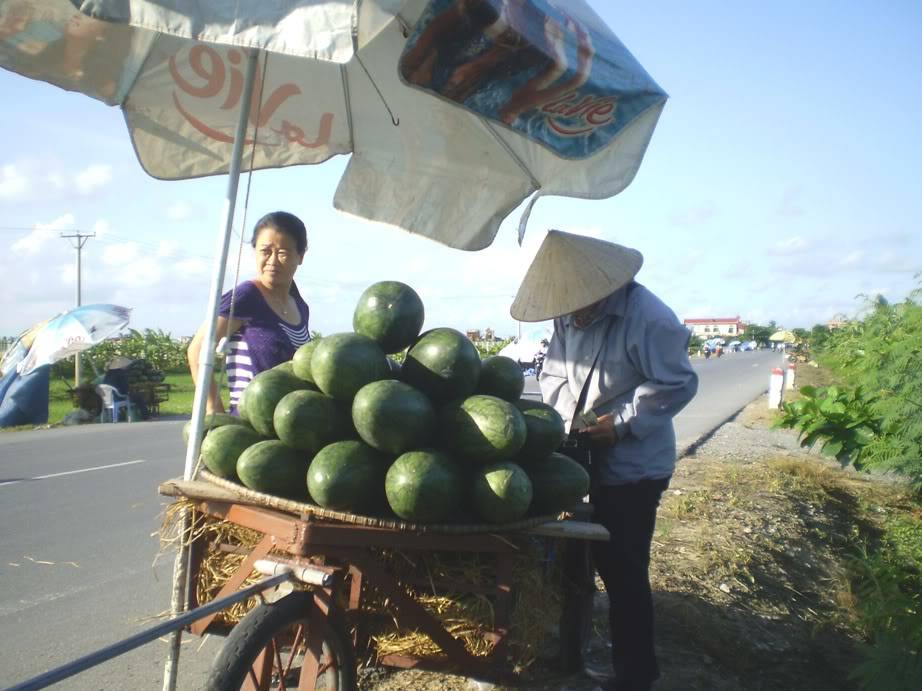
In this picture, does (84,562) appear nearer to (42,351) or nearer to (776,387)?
(42,351)

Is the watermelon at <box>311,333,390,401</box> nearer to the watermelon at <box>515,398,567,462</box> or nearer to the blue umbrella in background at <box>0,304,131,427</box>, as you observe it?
the watermelon at <box>515,398,567,462</box>

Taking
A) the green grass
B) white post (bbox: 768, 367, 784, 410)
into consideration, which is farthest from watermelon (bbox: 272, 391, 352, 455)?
the green grass

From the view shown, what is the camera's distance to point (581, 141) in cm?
287

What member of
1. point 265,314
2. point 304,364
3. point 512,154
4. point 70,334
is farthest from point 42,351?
point 304,364

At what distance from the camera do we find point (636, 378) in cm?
331

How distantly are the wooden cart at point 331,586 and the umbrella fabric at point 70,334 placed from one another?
1280 centimetres

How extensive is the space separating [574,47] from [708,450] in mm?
8750

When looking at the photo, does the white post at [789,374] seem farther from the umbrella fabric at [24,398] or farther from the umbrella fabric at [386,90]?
the umbrella fabric at [24,398]

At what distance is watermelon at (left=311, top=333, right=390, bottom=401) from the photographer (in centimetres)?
251

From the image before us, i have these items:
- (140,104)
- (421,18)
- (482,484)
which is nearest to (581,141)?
(421,18)

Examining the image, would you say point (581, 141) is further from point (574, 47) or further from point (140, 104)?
point (140, 104)

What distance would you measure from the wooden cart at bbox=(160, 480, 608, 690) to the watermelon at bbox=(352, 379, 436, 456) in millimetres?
277

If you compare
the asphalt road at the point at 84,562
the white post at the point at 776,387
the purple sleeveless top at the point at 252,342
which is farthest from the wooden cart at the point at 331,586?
the white post at the point at 776,387

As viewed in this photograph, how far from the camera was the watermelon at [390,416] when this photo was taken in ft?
7.68
